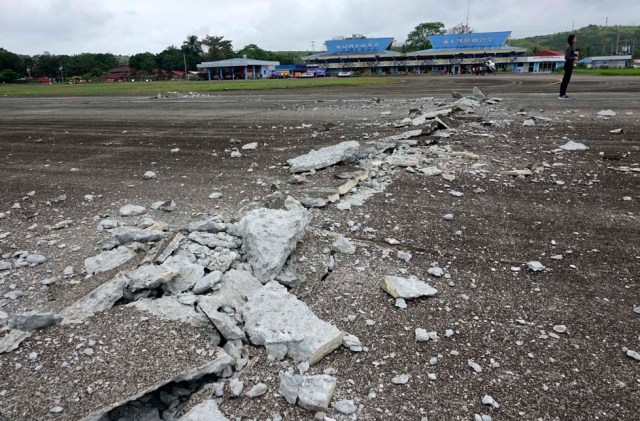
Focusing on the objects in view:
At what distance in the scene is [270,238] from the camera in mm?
3320

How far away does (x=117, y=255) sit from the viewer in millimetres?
3496

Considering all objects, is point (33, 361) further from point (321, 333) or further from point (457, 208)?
point (457, 208)

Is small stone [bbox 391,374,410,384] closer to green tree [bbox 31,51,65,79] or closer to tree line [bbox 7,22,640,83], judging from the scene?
tree line [bbox 7,22,640,83]

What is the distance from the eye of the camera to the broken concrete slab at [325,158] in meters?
5.98

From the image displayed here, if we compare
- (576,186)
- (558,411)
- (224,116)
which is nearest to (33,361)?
(558,411)

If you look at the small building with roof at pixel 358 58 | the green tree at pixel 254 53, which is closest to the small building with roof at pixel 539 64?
the small building with roof at pixel 358 58

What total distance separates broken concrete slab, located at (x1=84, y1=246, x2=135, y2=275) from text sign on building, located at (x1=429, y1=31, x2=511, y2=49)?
9969cm

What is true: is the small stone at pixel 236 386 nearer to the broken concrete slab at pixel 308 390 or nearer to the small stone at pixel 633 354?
the broken concrete slab at pixel 308 390

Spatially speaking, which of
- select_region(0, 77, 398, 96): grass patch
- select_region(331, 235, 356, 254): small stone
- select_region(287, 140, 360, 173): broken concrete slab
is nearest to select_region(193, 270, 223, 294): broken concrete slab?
select_region(331, 235, 356, 254): small stone

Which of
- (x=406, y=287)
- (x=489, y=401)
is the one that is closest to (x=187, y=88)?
(x=406, y=287)

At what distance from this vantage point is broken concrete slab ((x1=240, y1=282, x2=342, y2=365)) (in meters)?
2.39

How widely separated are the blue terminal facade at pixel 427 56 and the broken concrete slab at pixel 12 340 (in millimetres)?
80012

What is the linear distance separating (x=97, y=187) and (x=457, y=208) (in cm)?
494

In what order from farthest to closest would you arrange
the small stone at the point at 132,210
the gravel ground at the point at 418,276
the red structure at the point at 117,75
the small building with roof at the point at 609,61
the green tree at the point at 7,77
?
the red structure at the point at 117,75 → the small building with roof at the point at 609,61 → the green tree at the point at 7,77 → the small stone at the point at 132,210 → the gravel ground at the point at 418,276
